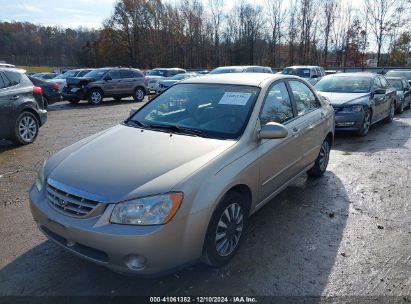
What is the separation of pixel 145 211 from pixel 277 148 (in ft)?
5.97

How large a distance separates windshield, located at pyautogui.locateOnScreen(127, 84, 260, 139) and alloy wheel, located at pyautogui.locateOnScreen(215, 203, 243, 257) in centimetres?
72

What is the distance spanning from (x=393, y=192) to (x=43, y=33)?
333 ft

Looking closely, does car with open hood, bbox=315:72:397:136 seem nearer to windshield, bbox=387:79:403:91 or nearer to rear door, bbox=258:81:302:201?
windshield, bbox=387:79:403:91

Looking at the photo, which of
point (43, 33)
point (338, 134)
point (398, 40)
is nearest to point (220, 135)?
point (338, 134)

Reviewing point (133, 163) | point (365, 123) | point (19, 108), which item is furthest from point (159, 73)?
point (133, 163)

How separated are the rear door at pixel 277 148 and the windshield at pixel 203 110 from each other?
10.2 inches

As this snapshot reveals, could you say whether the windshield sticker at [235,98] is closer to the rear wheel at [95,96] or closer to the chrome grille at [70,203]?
the chrome grille at [70,203]

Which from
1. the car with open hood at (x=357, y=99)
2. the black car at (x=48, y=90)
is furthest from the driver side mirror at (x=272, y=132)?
the black car at (x=48, y=90)

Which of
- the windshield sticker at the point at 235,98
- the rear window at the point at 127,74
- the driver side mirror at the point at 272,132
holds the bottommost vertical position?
the driver side mirror at the point at 272,132

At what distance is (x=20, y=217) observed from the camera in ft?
13.7

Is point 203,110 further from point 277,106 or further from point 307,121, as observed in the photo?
point 307,121

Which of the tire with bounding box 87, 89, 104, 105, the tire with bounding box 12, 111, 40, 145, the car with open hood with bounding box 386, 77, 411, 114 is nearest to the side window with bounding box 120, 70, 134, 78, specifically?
the tire with bounding box 87, 89, 104, 105

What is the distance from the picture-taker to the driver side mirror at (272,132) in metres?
3.32

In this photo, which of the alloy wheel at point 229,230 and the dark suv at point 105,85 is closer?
the alloy wheel at point 229,230
